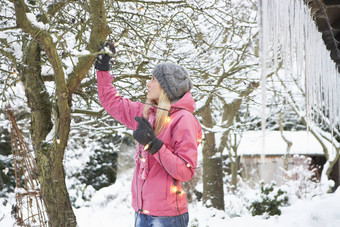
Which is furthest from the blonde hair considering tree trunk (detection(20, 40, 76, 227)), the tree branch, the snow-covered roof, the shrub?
the snow-covered roof

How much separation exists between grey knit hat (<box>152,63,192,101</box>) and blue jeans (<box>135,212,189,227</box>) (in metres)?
0.76

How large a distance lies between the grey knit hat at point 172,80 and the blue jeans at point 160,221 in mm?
762

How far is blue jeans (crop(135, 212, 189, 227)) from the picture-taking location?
2.02 metres

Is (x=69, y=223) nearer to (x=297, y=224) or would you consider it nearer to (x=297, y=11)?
(x=297, y=11)

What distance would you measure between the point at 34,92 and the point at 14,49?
59 centimetres

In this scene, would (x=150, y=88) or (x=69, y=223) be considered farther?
(x=69, y=223)

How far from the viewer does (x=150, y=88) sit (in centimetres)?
229

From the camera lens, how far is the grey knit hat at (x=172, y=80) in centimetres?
221

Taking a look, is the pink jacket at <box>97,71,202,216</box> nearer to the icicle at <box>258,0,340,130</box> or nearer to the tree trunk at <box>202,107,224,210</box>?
the icicle at <box>258,0,340,130</box>

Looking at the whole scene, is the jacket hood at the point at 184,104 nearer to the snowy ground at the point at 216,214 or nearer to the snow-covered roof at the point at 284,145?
the snowy ground at the point at 216,214

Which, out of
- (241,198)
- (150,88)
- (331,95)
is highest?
(150,88)

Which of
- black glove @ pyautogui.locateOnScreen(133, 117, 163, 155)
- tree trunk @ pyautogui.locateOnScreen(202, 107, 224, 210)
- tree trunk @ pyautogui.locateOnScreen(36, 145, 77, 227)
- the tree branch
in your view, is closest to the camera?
black glove @ pyautogui.locateOnScreen(133, 117, 163, 155)

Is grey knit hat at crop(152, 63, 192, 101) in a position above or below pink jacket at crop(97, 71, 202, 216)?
above

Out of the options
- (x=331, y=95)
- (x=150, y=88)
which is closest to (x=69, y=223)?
(x=150, y=88)
